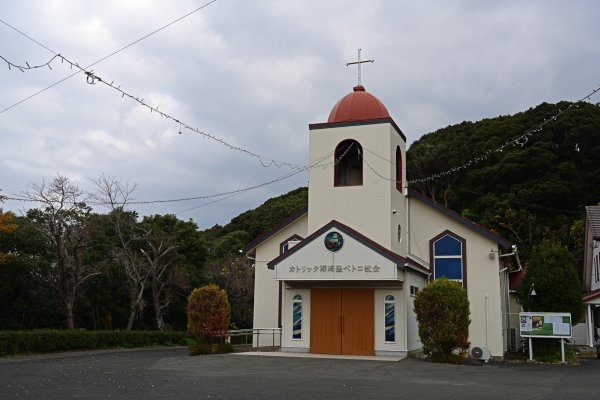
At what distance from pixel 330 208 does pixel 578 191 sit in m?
28.9

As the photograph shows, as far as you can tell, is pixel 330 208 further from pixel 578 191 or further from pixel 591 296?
pixel 578 191

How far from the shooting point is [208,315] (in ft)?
60.7

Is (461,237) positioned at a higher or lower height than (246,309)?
higher

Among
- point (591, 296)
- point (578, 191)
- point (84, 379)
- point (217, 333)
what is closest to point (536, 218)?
point (578, 191)

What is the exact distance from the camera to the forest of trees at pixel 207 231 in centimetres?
2359

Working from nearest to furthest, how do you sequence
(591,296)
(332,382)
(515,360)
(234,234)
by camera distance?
1. (332,382)
2. (515,360)
3. (591,296)
4. (234,234)

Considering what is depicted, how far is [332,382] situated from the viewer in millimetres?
11484

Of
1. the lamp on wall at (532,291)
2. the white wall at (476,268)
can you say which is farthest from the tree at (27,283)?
the lamp on wall at (532,291)

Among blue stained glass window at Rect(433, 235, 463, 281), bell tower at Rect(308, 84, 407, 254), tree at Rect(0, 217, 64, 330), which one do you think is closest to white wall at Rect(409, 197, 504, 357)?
blue stained glass window at Rect(433, 235, 463, 281)

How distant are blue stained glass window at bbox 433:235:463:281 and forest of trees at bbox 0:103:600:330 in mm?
6174

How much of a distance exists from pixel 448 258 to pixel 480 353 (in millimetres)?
3453

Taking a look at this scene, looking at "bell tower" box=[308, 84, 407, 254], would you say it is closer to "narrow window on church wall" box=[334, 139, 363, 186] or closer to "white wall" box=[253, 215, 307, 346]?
"narrow window on church wall" box=[334, 139, 363, 186]

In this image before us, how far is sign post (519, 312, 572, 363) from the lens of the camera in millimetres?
18469

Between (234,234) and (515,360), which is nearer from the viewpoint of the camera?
(515,360)
